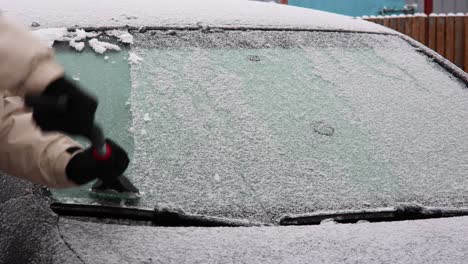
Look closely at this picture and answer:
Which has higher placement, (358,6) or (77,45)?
(77,45)

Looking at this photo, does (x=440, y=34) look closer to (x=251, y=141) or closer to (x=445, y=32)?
(x=445, y=32)

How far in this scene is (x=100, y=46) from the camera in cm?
246

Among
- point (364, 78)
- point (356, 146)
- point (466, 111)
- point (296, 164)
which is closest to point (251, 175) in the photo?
point (296, 164)

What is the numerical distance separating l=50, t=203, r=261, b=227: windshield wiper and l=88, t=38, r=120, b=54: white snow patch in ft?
2.06

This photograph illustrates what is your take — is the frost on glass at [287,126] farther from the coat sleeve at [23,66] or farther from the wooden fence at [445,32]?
the wooden fence at [445,32]

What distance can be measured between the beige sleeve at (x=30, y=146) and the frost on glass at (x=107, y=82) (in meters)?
0.41

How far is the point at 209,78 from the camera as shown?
2.45 m

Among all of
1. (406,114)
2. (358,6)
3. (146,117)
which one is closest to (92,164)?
(146,117)

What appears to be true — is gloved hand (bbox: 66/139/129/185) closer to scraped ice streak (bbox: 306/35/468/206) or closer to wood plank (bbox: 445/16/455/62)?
scraped ice streak (bbox: 306/35/468/206)

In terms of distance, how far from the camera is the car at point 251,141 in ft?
5.95

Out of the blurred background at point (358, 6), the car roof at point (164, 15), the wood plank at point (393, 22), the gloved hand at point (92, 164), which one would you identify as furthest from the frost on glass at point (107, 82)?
the blurred background at point (358, 6)

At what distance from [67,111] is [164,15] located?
116 centimetres

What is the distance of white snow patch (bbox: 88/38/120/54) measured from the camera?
245 centimetres

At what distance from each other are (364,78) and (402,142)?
0.33 metres
